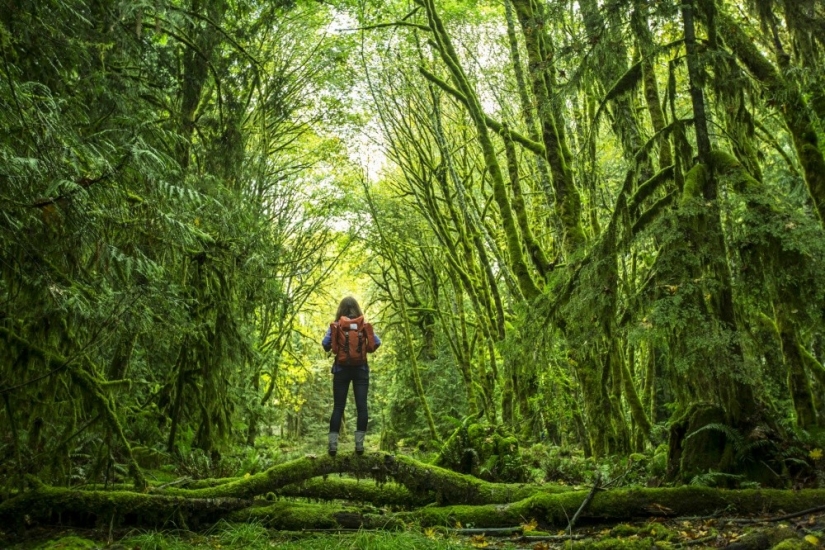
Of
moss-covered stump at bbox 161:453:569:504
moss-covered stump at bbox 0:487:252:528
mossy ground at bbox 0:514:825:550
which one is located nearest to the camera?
mossy ground at bbox 0:514:825:550

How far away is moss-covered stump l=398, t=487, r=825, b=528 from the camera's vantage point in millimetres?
4309

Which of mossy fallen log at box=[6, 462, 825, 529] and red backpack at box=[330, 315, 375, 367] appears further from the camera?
red backpack at box=[330, 315, 375, 367]

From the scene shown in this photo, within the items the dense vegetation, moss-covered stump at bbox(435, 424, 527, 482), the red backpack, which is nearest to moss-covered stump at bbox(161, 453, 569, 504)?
moss-covered stump at bbox(435, 424, 527, 482)

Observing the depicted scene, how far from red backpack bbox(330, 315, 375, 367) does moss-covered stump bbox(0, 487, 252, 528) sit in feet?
6.47

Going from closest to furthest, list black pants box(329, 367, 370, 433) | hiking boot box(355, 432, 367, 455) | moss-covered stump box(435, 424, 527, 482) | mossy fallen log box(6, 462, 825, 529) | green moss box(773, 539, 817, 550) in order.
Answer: green moss box(773, 539, 817, 550) < mossy fallen log box(6, 462, 825, 529) < hiking boot box(355, 432, 367, 455) < black pants box(329, 367, 370, 433) < moss-covered stump box(435, 424, 527, 482)

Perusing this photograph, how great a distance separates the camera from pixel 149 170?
431cm

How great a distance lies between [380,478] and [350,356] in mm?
1339

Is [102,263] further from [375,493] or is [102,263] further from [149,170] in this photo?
[375,493]

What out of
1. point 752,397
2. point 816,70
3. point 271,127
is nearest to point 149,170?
point 752,397

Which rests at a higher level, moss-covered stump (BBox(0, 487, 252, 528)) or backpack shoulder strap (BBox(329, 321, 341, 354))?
backpack shoulder strap (BBox(329, 321, 341, 354))

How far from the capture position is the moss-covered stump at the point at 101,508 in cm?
520

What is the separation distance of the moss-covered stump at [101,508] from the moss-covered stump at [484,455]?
2.73 meters

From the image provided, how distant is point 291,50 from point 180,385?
35.2 feet

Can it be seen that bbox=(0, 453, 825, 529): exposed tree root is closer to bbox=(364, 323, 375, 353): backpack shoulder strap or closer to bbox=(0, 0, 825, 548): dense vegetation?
bbox=(0, 0, 825, 548): dense vegetation
